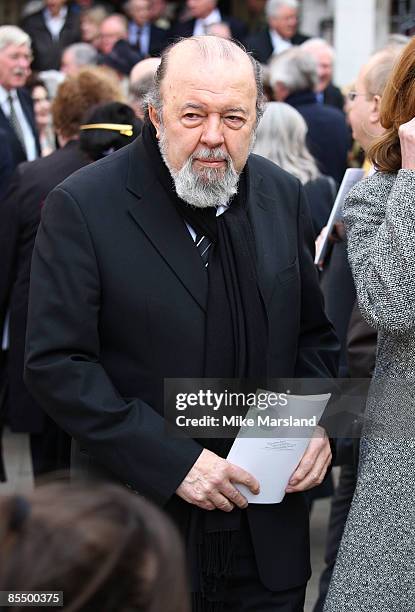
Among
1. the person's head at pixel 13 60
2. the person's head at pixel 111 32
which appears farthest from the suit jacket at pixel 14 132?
the person's head at pixel 111 32

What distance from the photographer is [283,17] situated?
11039 mm

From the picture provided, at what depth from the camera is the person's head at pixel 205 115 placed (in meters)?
2.86

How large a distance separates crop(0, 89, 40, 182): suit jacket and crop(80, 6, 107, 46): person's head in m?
3.32

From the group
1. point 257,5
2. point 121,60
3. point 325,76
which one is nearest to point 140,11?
point 257,5

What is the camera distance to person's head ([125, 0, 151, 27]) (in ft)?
40.5

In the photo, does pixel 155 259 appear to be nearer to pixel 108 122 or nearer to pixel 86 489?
pixel 86 489

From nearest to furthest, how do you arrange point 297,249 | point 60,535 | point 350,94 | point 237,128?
point 60,535 → point 237,128 → point 297,249 → point 350,94

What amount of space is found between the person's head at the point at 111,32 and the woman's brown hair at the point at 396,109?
860 cm

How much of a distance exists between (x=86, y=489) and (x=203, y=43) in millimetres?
1648

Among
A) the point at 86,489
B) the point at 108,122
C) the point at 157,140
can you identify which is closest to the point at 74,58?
the point at 108,122

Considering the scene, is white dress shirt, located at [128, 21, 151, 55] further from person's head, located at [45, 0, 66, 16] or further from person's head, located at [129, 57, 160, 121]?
person's head, located at [129, 57, 160, 121]

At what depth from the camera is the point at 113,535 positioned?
1449 millimetres

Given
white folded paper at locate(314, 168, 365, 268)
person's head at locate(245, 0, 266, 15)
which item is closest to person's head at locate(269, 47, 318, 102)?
white folded paper at locate(314, 168, 365, 268)

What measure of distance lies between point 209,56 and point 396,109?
470mm
